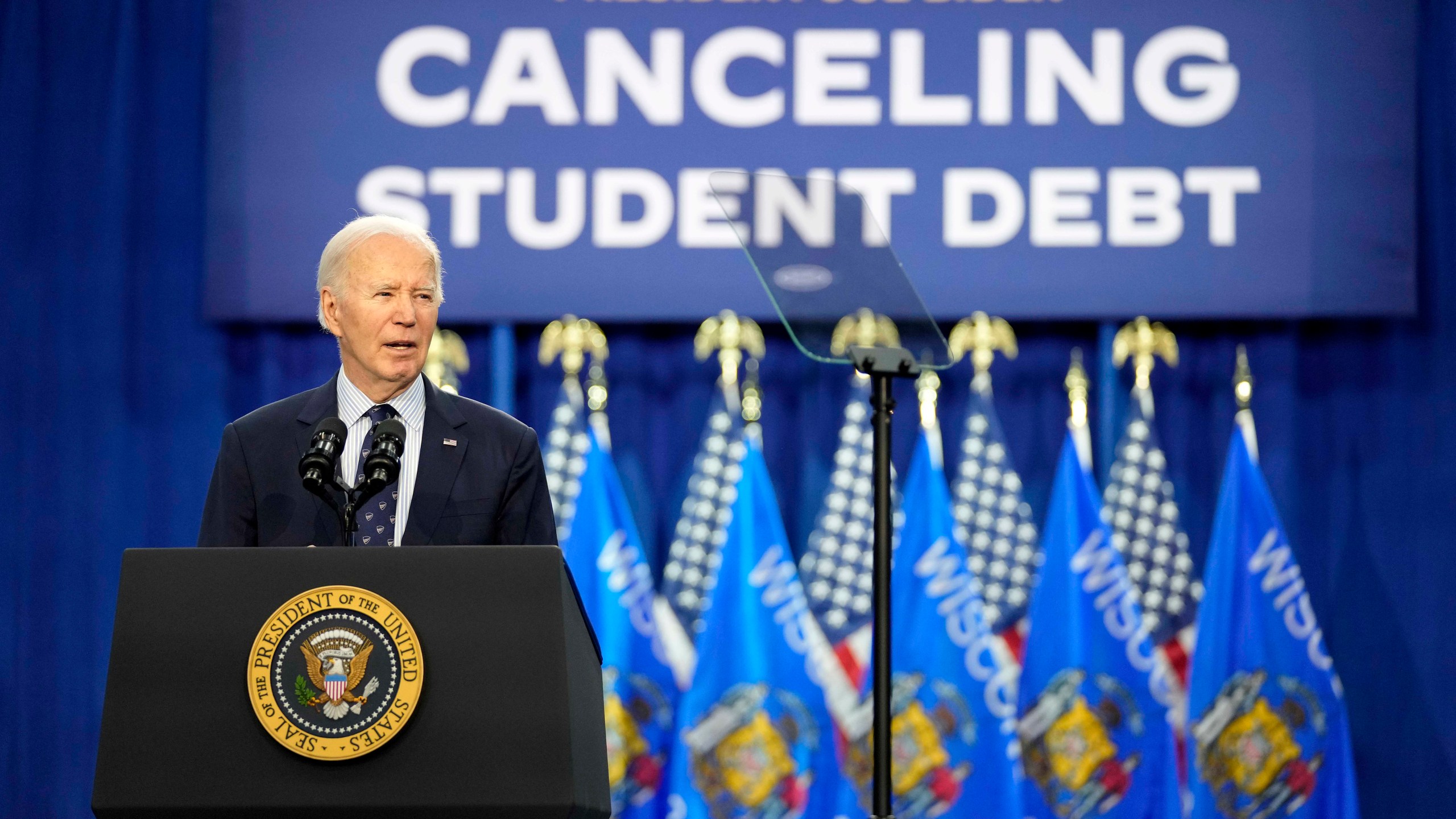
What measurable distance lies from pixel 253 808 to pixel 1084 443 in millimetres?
3228

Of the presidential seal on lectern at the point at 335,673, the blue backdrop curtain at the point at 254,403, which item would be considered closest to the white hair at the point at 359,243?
the presidential seal on lectern at the point at 335,673

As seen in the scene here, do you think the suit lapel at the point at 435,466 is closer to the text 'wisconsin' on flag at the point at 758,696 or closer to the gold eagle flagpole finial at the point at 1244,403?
the text 'wisconsin' on flag at the point at 758,696

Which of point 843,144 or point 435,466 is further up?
point 843,144

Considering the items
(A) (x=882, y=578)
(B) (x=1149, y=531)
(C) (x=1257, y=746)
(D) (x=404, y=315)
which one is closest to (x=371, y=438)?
(D) (x=404, y=315)

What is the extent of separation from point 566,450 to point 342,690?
281cm

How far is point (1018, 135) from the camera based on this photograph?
4.36 m

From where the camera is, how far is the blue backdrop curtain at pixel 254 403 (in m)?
4.27

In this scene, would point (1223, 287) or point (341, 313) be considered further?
point (1223, 287)

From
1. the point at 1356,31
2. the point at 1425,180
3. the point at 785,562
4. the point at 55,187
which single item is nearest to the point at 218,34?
the point at 55,187

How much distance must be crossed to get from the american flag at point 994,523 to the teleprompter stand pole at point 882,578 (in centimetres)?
235

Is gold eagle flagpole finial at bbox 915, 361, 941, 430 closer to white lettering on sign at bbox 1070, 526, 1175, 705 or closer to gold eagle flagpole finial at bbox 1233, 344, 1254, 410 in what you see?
white lettering on sign at bbox 1070, 526, 1175, 705

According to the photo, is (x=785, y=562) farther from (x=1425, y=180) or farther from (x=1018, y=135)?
(x=1425, y=180)

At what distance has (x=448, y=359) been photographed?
4336mm

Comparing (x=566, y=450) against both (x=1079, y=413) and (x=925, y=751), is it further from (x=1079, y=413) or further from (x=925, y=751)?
(x=1079, y=413)
